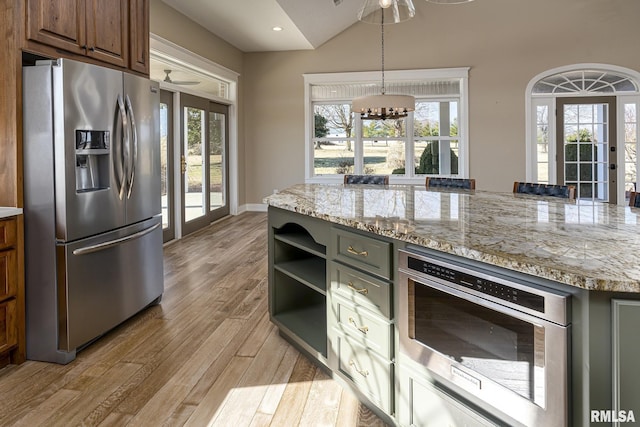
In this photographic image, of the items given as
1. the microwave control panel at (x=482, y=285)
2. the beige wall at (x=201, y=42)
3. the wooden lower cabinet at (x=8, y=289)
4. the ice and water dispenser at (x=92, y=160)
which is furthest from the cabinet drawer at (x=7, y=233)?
the beige wall at (x=201, y=42)

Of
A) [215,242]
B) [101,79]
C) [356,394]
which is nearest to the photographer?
[356,394]

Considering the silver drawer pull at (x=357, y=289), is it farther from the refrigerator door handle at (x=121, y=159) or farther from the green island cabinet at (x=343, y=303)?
the refrigerator door handle at (x=121, y=159)

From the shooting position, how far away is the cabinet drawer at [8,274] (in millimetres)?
2189

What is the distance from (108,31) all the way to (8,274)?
1.58m

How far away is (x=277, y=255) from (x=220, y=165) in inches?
189

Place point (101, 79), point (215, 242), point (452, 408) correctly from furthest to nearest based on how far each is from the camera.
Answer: point (215, 242)
point (101, 79)
point (452, 408)

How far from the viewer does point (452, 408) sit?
1.41 metres

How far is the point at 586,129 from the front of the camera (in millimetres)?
6969

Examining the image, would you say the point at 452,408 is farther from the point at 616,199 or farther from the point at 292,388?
the point at 616,199

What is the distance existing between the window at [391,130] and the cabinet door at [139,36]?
4.59 m

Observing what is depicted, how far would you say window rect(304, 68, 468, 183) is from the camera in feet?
23.8

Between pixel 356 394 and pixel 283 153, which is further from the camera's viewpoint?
pixel 283 153

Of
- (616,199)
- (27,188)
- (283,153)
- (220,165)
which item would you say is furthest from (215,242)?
(616,199)

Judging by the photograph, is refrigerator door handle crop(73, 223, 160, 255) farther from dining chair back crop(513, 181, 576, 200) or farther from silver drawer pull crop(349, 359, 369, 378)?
dining chair back crop(513, 181, 576, 200)
